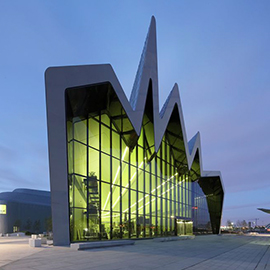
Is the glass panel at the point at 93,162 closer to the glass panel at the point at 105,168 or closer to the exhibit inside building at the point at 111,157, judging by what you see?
the exhibit inside building at the point at 111,157

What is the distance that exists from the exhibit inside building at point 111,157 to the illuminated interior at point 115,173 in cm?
6

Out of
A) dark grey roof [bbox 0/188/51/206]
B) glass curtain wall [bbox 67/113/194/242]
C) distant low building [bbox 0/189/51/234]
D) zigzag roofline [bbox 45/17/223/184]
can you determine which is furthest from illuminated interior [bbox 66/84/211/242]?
dark grey roof [bbox 0/188/51/206]

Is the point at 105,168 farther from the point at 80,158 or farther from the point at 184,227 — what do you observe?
the point at 184,227

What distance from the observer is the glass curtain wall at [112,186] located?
18.0 meters

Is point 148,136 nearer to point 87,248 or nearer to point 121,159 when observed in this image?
point 121,159

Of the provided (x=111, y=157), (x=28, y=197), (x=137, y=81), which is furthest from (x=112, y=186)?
(x=28, y=197)

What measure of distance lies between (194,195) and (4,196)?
169 feet

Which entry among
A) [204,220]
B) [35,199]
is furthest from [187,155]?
[35,199]

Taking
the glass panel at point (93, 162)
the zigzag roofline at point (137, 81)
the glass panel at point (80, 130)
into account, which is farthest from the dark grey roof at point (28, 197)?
the glass panel at point (80, 130)

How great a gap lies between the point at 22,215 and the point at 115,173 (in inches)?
1887

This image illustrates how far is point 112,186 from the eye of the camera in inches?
850

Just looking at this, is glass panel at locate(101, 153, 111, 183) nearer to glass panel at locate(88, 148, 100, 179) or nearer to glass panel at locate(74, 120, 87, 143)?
glass panel at locate(88, 148, 100, 179)

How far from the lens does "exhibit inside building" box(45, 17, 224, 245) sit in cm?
1592

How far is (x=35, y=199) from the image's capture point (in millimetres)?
75250
